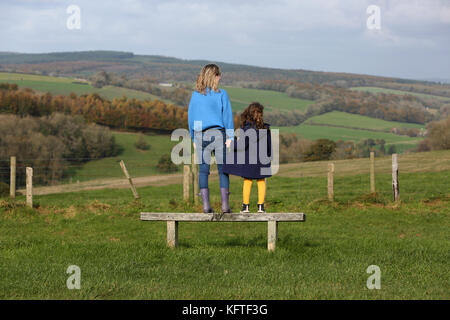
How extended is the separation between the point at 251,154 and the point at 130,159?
7967 cm

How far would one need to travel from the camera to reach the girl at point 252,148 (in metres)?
9.47

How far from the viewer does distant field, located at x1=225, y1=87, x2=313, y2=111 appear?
12011cm

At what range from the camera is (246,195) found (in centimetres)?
991

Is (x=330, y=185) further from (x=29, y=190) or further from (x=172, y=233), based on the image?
(x=172, y=233)

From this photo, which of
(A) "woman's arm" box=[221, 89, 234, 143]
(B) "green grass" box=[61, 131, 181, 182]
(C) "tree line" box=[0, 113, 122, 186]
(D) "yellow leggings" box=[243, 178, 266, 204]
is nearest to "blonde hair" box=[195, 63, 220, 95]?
(A) "woman's arm" box=[221, 89, 234, 143]

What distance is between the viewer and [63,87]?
12875 cm

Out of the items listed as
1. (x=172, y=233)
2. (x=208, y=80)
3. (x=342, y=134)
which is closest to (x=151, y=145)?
(x=342, y=134)

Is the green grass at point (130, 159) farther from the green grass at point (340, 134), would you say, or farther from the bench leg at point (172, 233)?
the bench leg at point (172, 233)

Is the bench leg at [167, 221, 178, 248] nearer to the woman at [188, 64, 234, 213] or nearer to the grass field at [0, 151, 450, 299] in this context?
the grass field at [0, 151, 450, 299]

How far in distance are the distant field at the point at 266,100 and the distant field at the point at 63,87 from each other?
615 inches

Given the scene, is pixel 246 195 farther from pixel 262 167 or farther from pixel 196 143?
pixel 196 143

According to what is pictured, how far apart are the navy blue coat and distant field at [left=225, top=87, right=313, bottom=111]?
102 meters
